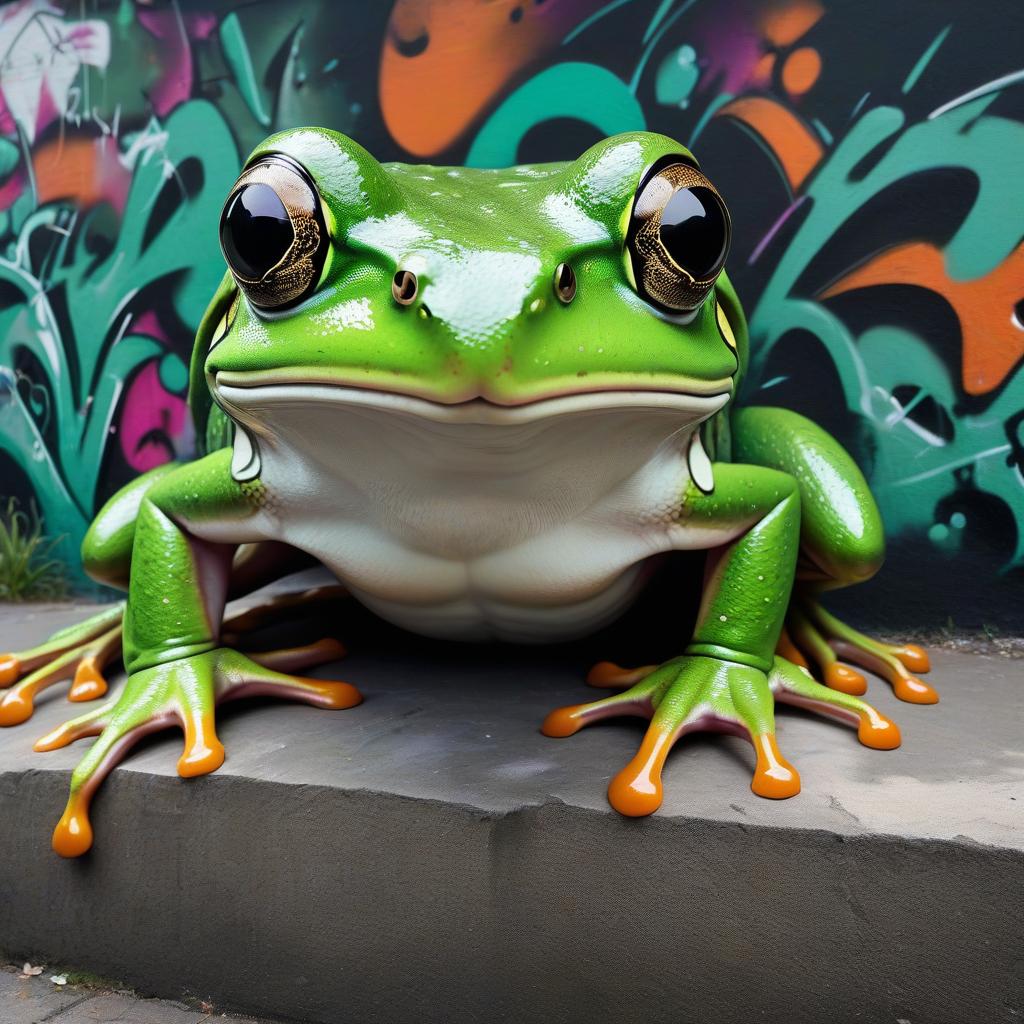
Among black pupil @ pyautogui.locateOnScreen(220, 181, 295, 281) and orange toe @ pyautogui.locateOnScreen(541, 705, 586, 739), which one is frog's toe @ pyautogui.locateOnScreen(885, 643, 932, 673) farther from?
black pupil @ pyautogui.locateOnScreen(220, 181, 295, 281)

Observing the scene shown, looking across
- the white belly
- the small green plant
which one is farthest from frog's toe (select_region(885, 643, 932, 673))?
the small green plant

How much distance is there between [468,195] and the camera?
154cm

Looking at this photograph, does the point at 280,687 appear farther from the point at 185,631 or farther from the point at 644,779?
the point at 644,779

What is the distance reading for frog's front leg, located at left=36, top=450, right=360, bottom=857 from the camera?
5.61ft

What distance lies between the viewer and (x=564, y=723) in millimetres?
1680

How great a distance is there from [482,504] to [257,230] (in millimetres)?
540

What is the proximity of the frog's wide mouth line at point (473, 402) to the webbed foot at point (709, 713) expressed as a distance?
1.63ft

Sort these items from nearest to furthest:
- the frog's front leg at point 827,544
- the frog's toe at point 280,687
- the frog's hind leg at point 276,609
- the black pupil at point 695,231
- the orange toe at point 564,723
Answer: the black pupil at point 695,231, the orange toe at point 564,723, the frog's toe at point 280,687, the frog's front leg at point 827,544, the frog's hind leg at point 276,609

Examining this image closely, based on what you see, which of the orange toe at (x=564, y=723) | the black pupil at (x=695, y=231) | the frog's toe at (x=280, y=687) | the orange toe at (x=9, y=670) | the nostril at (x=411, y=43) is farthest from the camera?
the nostril at (x=411, y=43)

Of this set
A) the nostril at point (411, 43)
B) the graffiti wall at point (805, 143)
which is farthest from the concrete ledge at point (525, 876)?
the nostril at point (411, 43)

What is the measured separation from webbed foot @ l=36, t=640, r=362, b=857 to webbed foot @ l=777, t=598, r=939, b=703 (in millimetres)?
1023

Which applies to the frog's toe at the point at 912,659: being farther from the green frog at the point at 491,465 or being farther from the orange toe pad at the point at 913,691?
the orange toe pad at the point at 913,691

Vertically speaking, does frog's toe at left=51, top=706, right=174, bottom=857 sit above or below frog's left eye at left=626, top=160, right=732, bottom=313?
below

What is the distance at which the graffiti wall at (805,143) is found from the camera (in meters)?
2.52
